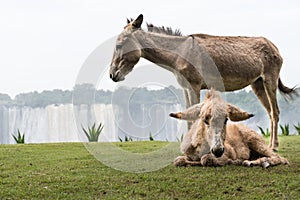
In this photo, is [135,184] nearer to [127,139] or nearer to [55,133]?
[127,139]

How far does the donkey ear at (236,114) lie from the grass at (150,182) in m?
0.59

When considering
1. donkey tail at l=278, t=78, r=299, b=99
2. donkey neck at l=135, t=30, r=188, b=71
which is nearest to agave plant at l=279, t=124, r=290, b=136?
donkey tail at l=278, t=78, r=299, b=99

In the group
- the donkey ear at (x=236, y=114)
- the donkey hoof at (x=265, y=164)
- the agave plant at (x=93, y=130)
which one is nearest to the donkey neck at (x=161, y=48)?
the agave plant at (x=93, y=130)

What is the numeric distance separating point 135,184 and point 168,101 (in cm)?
202

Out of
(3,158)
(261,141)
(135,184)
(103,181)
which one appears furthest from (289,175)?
(3,158)

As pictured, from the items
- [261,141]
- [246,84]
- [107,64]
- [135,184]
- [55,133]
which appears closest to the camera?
[135,184]

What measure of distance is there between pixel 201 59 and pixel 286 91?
275 cm

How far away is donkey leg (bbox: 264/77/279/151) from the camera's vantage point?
8.46 meters

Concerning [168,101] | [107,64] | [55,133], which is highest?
[107,64]

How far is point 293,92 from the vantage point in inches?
377

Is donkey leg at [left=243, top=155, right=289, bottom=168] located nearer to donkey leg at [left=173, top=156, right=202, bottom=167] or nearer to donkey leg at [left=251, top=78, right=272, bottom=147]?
donkey leg at [left=173, top=156, right=202, bottom=167]

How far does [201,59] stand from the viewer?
24.5ft

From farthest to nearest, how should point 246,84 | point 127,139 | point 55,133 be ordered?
point 55,133 < point 127,139 < point 246,84

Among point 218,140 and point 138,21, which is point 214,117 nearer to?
point 218,140
